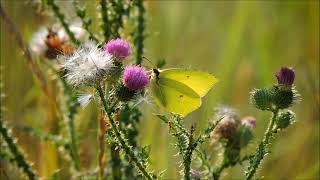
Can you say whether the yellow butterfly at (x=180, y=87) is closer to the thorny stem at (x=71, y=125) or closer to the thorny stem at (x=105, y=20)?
the thorny stem at (x=105, y=20)

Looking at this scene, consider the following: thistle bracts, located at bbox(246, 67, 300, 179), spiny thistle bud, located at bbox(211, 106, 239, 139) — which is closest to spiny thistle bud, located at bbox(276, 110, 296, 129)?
thistle bracts, located at bbox(246, 67, 300, 179)

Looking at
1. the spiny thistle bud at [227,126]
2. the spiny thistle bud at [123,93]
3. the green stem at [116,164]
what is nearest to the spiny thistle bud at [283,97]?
the spiny thistle bud at [123,93]

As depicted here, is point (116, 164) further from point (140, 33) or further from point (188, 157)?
point (188, 157)

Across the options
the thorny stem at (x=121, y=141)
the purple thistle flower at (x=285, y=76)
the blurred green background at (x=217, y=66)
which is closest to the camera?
the thorny stem at (x=121, y=141)

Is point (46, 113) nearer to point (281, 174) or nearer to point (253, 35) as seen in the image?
point (281, 174)

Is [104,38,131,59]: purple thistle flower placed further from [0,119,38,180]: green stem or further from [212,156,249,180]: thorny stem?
[0,119,38,180]: green stem

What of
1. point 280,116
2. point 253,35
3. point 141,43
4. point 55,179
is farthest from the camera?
point 253,35

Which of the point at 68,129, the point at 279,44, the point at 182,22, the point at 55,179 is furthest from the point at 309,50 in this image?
the point at 55,179
